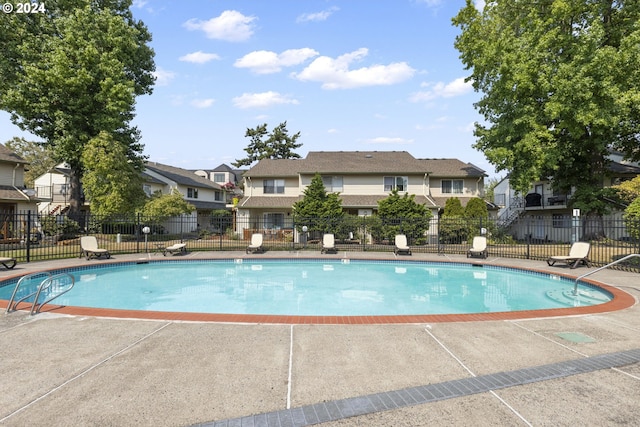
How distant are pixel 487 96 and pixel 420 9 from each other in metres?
13.3

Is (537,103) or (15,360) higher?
(537,103)

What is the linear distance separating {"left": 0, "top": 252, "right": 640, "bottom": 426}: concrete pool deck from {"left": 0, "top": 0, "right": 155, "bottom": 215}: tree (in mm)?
22124

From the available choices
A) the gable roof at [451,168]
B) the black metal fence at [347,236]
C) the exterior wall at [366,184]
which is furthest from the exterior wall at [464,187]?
the black metal fence at [347,236]

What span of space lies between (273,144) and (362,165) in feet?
91.3

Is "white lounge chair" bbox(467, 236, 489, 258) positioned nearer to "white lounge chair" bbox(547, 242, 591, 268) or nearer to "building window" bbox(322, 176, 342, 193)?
"white lounge chair" bbox(547, 242, 591, 268)

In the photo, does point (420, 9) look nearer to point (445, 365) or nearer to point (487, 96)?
point (487, 96)

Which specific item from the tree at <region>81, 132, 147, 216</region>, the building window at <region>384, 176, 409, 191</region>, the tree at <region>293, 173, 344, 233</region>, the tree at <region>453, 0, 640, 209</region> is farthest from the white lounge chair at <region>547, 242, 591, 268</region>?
the tree at <region>81, 132, 147, 216</region>

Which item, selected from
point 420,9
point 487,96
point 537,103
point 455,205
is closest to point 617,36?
point 537,103

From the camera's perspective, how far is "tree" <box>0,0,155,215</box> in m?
22.5

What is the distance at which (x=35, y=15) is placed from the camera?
24.2m

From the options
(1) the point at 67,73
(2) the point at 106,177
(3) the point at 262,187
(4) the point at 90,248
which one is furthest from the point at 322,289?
(1) the point at 67,73

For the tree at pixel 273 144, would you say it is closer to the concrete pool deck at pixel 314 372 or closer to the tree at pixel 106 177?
the tree at pixel 106 177

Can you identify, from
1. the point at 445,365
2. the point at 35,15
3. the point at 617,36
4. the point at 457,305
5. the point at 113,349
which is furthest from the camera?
the point at 35,15

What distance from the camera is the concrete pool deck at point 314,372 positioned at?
315 centimetres
